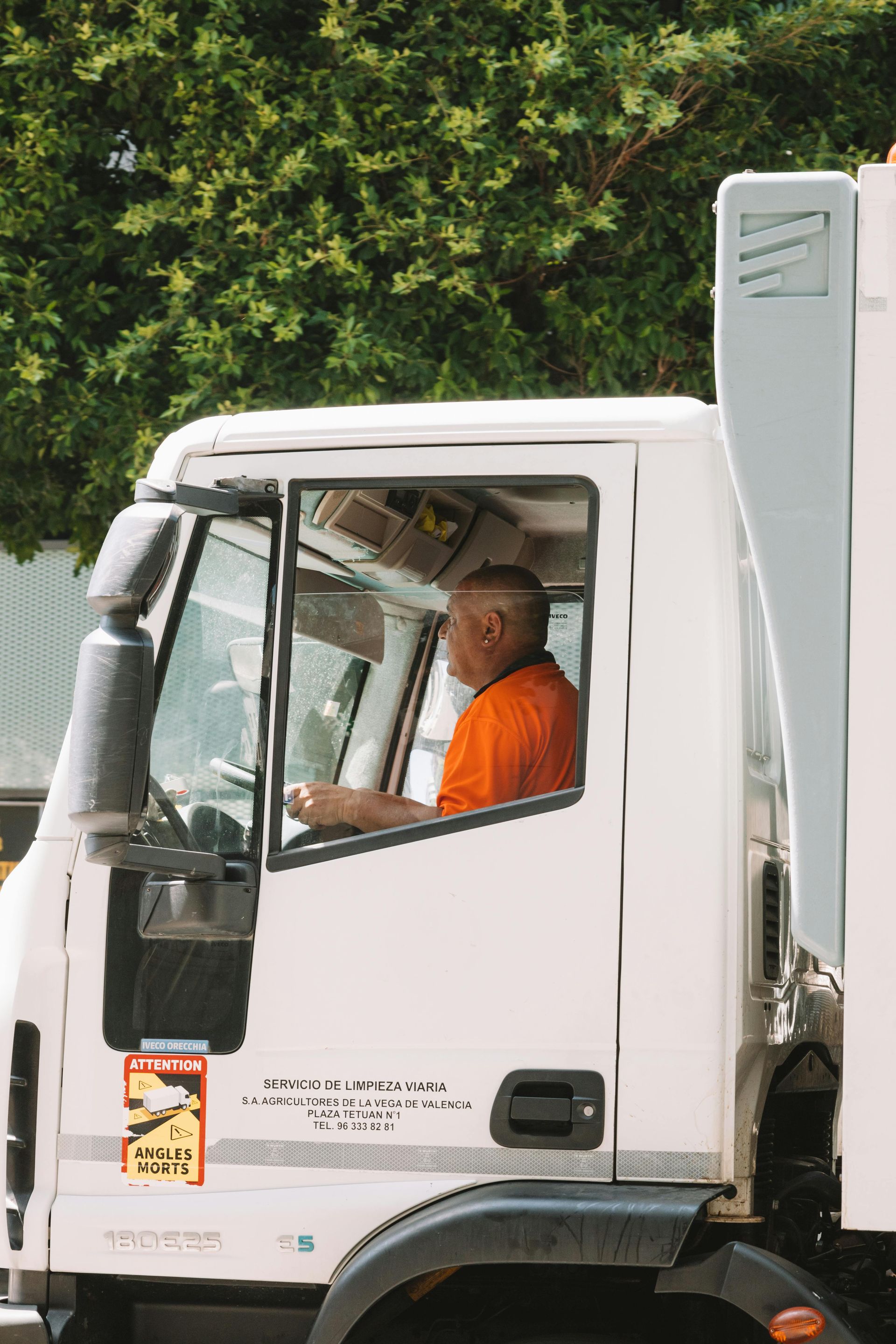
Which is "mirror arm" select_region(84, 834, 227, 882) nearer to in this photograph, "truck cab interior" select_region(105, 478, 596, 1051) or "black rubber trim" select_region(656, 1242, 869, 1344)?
"truck cab interior" select_region(105, 478, 596, 1051)

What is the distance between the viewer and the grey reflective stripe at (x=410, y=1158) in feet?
8.42

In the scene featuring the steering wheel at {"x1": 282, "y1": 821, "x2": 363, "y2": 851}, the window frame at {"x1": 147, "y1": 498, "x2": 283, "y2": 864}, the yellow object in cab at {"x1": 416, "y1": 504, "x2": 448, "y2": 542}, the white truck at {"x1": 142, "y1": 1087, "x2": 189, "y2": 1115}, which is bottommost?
the white truck at {"x1": 142, "y1": 1087, "x2": 189, "y2": 1115}

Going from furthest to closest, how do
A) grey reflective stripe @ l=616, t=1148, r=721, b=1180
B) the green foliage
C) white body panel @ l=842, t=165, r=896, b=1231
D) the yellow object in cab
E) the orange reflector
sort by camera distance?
the green foliage
the yellow object in cab
grey reflective stripe @ l=616, t=1148, r=721, b=1180
the orange reflector
white body panel @ l=842, t=165, r=896, b=1231

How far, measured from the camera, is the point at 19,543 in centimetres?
777

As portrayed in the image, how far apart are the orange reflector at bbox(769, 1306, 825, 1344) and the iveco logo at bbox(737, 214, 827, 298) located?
1.69 meters

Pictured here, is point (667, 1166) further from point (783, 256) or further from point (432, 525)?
point (783, 256)

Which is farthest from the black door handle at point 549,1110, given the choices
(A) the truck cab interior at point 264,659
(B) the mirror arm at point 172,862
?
(B) the mirror arm at point 172,862

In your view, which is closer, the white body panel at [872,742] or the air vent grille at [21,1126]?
the white body panel at [872,742]

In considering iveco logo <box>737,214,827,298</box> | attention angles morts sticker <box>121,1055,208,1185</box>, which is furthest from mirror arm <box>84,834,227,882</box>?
iveco logo <box>737,214,827,298</box>

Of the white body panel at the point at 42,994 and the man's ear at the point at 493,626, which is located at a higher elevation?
the man's ear at the point at 493,626

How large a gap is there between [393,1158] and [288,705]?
0.88 metres

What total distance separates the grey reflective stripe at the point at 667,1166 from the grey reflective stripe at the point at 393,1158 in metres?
0.03

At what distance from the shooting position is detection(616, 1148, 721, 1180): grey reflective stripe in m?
2.52

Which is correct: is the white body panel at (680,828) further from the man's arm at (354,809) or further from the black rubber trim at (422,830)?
the man's arm at (354,809)
